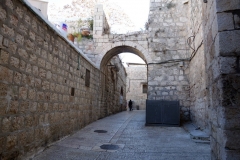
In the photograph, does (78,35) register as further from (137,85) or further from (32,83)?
(137,85)

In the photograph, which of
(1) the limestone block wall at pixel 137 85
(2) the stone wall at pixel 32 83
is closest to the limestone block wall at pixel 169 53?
(2) the stone wall at pixel 32 83

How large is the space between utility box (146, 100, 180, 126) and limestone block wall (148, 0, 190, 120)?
806 mm

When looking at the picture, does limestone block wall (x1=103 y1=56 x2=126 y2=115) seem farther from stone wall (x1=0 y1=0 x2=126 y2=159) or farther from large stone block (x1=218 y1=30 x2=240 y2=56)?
large stone block (x1=218 y1=30 x2=240 y2=56)

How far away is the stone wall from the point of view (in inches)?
99.5

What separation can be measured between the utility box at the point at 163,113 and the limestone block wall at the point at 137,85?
15594mm

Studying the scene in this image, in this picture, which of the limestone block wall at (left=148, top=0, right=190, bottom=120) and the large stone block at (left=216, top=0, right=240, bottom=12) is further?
the limestone block wall at (left=148, top=0, right=190, bottom=120)

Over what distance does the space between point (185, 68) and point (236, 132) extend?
21.1 ft

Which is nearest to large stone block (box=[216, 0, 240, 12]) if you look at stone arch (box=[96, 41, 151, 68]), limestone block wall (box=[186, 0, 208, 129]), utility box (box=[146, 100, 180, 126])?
limestone block wall (box=[186, 0, 208, 129])

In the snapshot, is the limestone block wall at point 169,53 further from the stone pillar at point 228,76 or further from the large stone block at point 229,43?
the large stone block at point 229,43

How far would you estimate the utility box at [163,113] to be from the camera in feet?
23.1

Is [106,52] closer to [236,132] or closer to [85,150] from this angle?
[85,150]

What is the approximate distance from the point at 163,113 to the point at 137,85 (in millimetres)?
16740

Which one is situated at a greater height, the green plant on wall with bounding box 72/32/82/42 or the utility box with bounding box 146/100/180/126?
the green plant on wall with bounding box 72/32/82/42

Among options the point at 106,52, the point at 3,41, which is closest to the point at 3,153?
the point at 3,41
